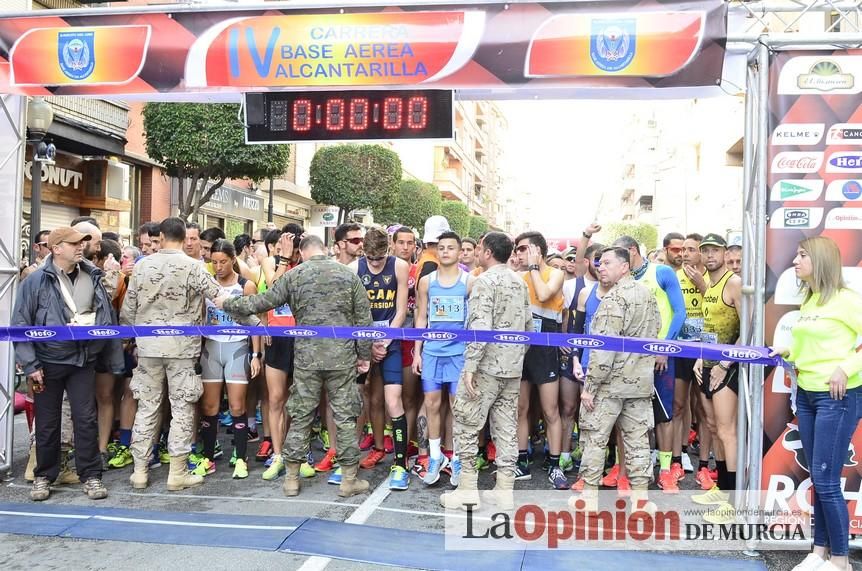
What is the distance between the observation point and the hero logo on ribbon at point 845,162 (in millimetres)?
4406

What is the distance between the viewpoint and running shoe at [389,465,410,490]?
18.4 ft

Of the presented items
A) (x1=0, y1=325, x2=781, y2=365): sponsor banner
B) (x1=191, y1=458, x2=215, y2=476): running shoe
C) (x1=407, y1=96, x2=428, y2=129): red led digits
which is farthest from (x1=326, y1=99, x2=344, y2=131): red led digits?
(x1=191, y1=458, x2=215, y2=476): running shoe

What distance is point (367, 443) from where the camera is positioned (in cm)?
694

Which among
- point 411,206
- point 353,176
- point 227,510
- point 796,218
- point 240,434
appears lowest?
point 227,510

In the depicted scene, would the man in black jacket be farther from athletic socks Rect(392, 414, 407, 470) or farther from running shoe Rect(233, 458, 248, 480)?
athletic socks Rect(392, 414, 407, 470)

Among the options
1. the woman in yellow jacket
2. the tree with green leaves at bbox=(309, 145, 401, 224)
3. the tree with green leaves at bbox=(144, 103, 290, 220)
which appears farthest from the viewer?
the tree with green leaves at bbox=(309, 145, 401, 224)

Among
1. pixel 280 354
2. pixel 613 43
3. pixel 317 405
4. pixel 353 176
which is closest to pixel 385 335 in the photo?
pixel 317 405

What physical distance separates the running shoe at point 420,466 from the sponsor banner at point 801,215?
8.76ft

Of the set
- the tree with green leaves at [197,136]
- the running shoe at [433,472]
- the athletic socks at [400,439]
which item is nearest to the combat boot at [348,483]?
the athletic socks at [400,439]

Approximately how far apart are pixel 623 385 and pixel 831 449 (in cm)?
132

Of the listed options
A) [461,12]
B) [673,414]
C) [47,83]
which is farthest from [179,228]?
[673,414]

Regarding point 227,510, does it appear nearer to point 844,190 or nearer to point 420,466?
point 420,466

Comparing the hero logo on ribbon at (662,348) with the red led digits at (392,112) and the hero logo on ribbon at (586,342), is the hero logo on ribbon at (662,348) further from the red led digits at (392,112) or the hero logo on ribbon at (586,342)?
the red led digits at (392,112)

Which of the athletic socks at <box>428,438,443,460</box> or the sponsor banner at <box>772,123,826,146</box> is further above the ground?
the sponsor banner at <box>772,123,826,146</box>
